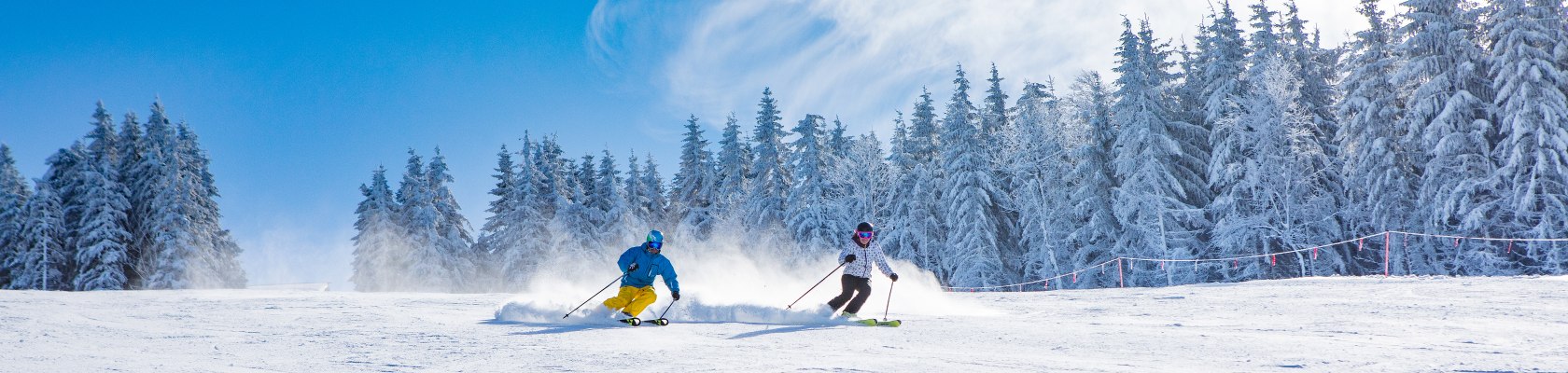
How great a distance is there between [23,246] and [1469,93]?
175 feet

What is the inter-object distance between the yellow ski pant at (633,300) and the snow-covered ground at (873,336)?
36 cm

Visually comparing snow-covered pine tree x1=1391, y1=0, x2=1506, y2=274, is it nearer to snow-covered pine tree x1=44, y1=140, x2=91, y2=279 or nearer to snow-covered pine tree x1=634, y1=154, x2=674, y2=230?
snow-covered pine tree x1=634, y1=154, x2=674, y2=230

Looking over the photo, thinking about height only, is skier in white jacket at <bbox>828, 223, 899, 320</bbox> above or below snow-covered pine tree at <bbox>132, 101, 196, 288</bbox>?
below

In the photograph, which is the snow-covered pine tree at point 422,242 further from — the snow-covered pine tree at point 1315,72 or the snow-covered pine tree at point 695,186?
the snow-covered pine tree at point 1315,72

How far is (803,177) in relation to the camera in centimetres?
4141

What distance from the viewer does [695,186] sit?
153 feet

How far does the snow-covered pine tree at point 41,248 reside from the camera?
35.2 meters

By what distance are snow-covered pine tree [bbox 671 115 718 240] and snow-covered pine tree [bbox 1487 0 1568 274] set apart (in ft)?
104

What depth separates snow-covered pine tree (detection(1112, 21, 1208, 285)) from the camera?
32.6 metres

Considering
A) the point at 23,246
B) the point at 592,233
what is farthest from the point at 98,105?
the point at 592,233

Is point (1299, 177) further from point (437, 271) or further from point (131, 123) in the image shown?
point (131, 123)

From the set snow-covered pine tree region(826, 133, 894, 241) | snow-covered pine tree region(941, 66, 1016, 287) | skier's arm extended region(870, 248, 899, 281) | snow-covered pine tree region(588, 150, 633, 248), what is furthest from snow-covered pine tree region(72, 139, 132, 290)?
skier's arm extended region(870, 248, 899, 281)

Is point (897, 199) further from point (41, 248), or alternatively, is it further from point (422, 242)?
point (41, 248)

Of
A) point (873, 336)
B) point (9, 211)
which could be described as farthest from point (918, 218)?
point (9, 211)
